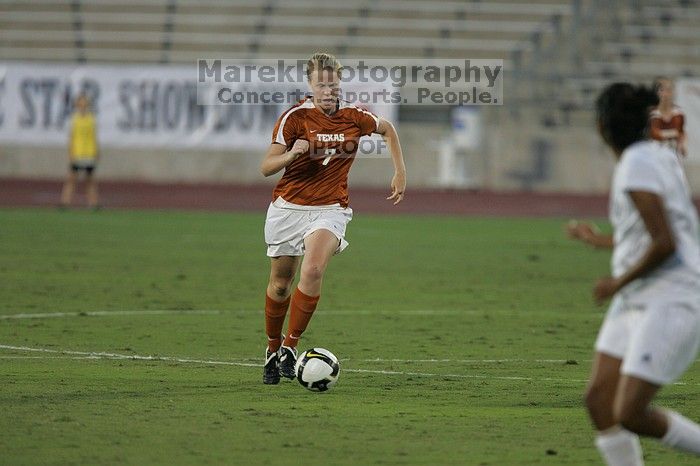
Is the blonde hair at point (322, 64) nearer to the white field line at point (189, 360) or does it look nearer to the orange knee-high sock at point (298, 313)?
the orange knee-high sock at point (298, 313)

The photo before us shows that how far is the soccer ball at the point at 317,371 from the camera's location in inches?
333

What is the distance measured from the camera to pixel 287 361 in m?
8.96

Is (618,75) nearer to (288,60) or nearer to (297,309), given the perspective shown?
(288,60)

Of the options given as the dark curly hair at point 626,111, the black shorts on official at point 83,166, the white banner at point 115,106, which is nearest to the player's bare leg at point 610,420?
the dark curly hair at point 626,111

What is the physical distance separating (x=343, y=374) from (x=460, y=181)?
21.7 m

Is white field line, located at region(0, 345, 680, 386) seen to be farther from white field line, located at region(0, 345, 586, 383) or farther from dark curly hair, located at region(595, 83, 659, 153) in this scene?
dark curly hair, located at region(595, 83, 659, 153)

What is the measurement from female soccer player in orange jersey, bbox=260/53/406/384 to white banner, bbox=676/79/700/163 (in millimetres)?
22551

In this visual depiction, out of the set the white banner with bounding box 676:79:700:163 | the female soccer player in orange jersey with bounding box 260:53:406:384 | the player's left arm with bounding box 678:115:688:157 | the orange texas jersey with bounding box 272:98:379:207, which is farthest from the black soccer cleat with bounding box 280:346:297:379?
the white banner with bounding box 676:79:700:163

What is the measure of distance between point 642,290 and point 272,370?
3.99m

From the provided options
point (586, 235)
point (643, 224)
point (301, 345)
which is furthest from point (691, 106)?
point (643, 224)

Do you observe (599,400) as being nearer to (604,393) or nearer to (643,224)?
(604,393)

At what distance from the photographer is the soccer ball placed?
8461mm

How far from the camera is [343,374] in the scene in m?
9.29

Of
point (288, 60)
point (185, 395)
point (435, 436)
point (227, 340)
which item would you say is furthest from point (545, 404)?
point (288, 60)
